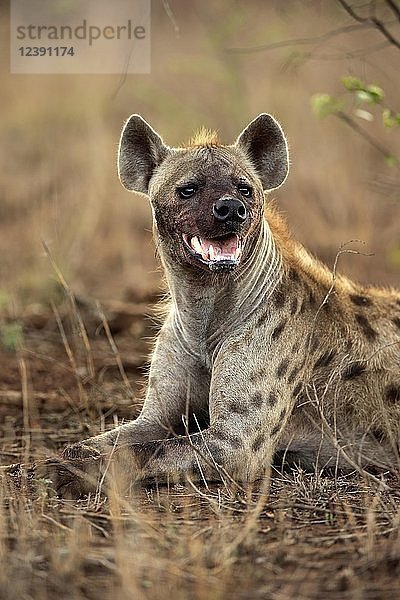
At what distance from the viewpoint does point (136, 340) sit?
281 inches

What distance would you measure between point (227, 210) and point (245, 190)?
1.04 feet

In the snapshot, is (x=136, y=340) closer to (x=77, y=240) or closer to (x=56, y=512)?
(x=77, y=240)

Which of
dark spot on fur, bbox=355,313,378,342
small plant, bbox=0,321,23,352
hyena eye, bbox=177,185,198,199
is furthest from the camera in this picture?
small plant, bbox=0,321,23,352

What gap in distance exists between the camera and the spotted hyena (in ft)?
14.2

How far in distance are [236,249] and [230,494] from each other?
1.01 metres

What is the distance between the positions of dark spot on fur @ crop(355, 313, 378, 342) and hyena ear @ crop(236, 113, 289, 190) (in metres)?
0.72

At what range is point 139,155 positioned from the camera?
4934 millimetres

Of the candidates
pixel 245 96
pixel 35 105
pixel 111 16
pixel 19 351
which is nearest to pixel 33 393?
pixel 19 351

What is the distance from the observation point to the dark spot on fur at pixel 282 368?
15.0ft

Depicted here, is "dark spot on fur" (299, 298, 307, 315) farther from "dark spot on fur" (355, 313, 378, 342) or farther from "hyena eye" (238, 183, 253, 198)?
"hyena eye" (238, 183, 253, 198)

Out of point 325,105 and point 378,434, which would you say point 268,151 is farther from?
point 378,434

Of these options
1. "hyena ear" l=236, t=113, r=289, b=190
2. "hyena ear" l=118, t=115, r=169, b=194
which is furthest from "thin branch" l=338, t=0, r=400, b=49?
"hyena ear" l=118, t=115, r=169, b=194

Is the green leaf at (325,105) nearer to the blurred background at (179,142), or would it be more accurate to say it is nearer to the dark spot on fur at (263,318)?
the blurred background at (179,142)

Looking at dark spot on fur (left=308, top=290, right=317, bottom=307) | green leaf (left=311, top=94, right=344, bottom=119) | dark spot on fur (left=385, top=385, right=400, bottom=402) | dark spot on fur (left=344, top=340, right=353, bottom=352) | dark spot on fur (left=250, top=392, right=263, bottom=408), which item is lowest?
dark spot on fur (left=385, top=385, right=400, bottom=402)
